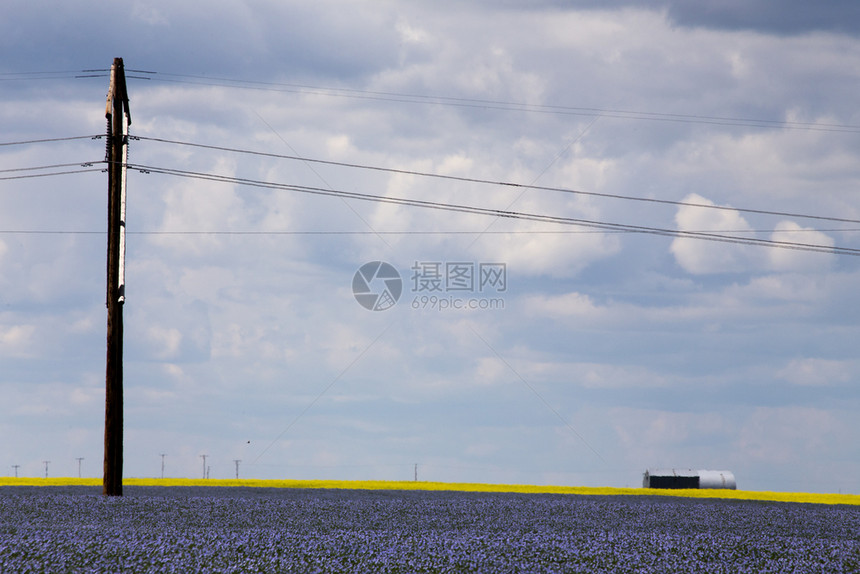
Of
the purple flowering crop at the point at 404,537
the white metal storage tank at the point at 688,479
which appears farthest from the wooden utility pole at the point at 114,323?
the white metal storage tank at the point at 688,479

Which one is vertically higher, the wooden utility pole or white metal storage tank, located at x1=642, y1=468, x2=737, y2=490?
the wooden utility pole

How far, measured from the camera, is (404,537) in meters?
17.5

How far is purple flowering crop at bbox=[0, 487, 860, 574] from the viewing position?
1449cm

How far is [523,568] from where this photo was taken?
14.4 metres

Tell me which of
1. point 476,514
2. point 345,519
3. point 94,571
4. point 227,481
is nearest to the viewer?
point 94,571

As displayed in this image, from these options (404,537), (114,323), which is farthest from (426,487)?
(404,537)

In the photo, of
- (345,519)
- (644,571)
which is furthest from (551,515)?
(644,571)

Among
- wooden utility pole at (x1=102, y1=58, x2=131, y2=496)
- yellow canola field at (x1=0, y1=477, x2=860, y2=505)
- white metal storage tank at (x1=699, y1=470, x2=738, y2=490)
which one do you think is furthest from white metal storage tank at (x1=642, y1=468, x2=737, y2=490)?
wooden utility pole at (x1=102, y1=58, x2=131, y2=496)

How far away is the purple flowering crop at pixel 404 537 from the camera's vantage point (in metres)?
14.5

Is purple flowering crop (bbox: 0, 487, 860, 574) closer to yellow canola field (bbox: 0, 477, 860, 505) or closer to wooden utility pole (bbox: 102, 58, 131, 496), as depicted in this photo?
wooden utility pole (bbox: 102, 58, 131, 496)

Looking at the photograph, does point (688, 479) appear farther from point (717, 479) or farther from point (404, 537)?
point (404, 537)

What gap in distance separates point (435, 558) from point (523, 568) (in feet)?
4.78

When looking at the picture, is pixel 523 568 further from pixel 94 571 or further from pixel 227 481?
pixel 227 481

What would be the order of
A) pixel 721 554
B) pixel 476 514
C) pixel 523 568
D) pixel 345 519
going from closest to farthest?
pixel 523 568, pixel 721 554, pixel 345 519, pixel 476 514
